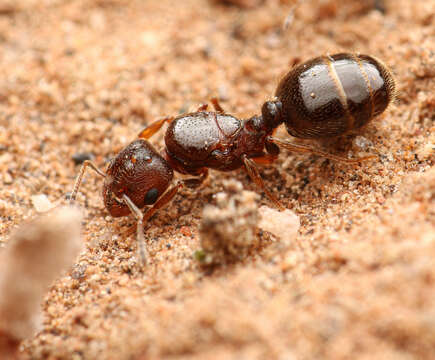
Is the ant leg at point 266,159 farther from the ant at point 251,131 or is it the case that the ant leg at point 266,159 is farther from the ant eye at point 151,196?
the ant eye at point 151,196

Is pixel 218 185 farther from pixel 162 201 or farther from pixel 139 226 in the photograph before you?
pixel 139 226

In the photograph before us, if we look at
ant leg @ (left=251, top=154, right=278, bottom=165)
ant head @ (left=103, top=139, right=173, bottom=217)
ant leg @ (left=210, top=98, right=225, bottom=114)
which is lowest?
ant leg @ (left=251, top=154, right=278, bottom=165)

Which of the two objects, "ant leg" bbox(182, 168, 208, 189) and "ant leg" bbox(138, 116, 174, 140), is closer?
"ant leg" bbox(182, 168, 208, 189)

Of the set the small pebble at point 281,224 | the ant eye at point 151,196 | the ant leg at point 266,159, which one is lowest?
the small pebble at point 281,224

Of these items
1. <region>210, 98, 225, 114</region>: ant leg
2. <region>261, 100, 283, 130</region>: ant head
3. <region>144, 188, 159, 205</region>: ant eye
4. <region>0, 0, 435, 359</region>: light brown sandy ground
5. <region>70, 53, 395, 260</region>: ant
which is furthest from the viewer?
<region>210, 98, 225, 114</region>: ant leg

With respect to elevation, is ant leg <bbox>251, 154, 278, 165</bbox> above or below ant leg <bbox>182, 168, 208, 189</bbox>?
Result: below

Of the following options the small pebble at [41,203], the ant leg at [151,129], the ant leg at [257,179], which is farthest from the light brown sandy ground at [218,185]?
the ant leg at [151,129]

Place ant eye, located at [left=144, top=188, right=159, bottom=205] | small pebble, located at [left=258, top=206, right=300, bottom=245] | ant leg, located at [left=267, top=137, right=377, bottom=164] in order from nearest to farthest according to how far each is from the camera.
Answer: small pebble, located at [left=258, top=206, right=300, bottom=245] < ant leg, located at [left=267, top=137, right=377, bottom=164] < ant eye, located at [left=144, top=188, right=159, bottom=205]

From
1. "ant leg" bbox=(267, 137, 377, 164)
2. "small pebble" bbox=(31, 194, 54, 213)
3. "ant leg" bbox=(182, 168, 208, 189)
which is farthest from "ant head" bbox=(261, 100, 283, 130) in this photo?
"small pebble" bbox=(31, 194, 54, 213)

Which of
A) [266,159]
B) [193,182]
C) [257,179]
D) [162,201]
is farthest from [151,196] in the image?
[266,159]

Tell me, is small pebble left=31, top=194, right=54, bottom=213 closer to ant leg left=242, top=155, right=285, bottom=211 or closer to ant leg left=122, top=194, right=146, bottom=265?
ant leg left=122, top=194, right=146, bottom=265
